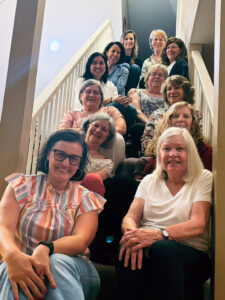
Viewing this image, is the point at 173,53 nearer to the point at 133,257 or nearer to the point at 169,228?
the point at 169,228

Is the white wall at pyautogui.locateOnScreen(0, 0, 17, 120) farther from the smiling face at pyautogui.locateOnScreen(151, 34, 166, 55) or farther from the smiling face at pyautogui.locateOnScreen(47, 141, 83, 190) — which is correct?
the smiling face at pyautogui.locateOnScreen(151, 34, 166, 55)

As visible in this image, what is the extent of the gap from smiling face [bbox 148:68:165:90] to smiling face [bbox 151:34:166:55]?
1152 millimetres

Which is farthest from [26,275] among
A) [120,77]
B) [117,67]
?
[117,67]

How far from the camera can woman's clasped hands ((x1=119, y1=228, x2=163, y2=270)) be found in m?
1.44

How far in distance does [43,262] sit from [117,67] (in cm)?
313

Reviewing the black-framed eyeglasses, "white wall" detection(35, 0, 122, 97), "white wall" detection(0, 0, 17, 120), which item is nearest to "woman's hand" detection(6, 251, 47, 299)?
the black-framed eyeglasses

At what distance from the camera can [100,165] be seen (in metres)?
2.37

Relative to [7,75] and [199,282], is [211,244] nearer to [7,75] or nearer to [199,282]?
[199,282]

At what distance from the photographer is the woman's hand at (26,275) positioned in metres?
1.22

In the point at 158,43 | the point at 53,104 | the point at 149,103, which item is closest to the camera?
the point at 53,104

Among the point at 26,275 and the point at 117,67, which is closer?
the point at 26,275

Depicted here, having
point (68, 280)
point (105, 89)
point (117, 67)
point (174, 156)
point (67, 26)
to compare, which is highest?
point (67, 26)

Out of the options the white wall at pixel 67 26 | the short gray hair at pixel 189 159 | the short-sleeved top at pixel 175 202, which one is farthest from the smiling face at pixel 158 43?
the short-sleeved top at pixel 175 202

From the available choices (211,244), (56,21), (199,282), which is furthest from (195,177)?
(56,21)
